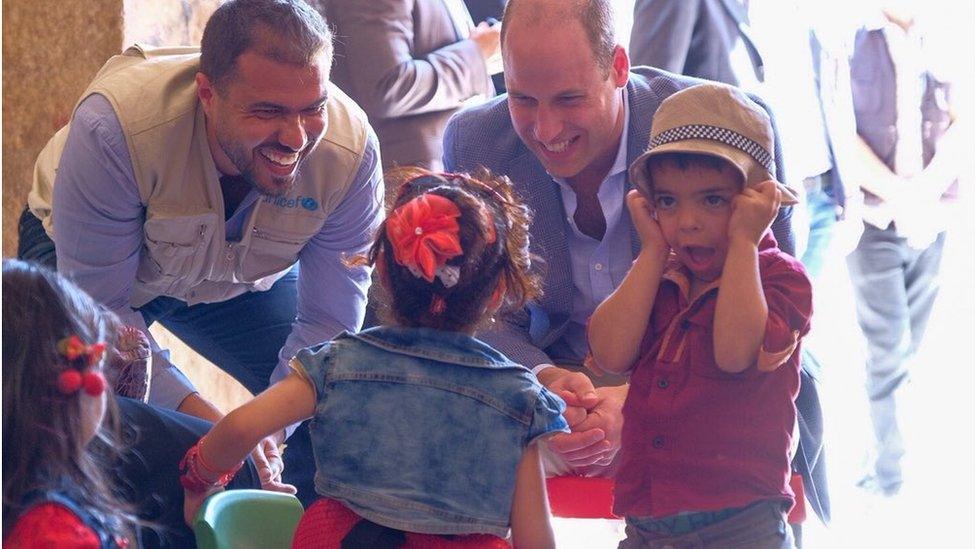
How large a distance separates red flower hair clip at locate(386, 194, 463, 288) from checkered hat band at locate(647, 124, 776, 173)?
334 millimetres

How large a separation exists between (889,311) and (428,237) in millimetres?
2637

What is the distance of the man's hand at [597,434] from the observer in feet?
7.48

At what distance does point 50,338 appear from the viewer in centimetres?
178

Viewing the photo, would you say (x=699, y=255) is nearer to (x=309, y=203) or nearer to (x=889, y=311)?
(x=309, y=203)

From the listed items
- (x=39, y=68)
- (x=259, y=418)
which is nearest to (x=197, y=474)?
(x=259, y=418)

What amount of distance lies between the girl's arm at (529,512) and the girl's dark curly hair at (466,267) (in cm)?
23

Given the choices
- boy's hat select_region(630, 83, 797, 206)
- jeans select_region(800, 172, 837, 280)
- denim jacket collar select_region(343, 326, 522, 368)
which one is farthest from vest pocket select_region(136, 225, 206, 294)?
jeans select_region(800, 172, 837, 280)

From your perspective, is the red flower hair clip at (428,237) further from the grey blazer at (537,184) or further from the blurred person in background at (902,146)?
the blurred person in background at (902,146)

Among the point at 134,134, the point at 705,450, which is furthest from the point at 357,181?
the point at 705,450

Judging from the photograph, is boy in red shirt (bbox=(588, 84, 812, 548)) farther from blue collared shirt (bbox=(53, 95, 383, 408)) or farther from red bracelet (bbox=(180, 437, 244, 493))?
blue collared shirt (bbox=(53, 95, 383, 408))

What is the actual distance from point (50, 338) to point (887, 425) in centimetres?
307

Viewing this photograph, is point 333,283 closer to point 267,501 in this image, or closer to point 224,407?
point 267,501

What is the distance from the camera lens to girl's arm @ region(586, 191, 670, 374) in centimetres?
191

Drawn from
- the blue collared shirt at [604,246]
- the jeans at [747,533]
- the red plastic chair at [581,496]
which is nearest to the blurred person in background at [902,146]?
the blue collared shirt at [604,246]
